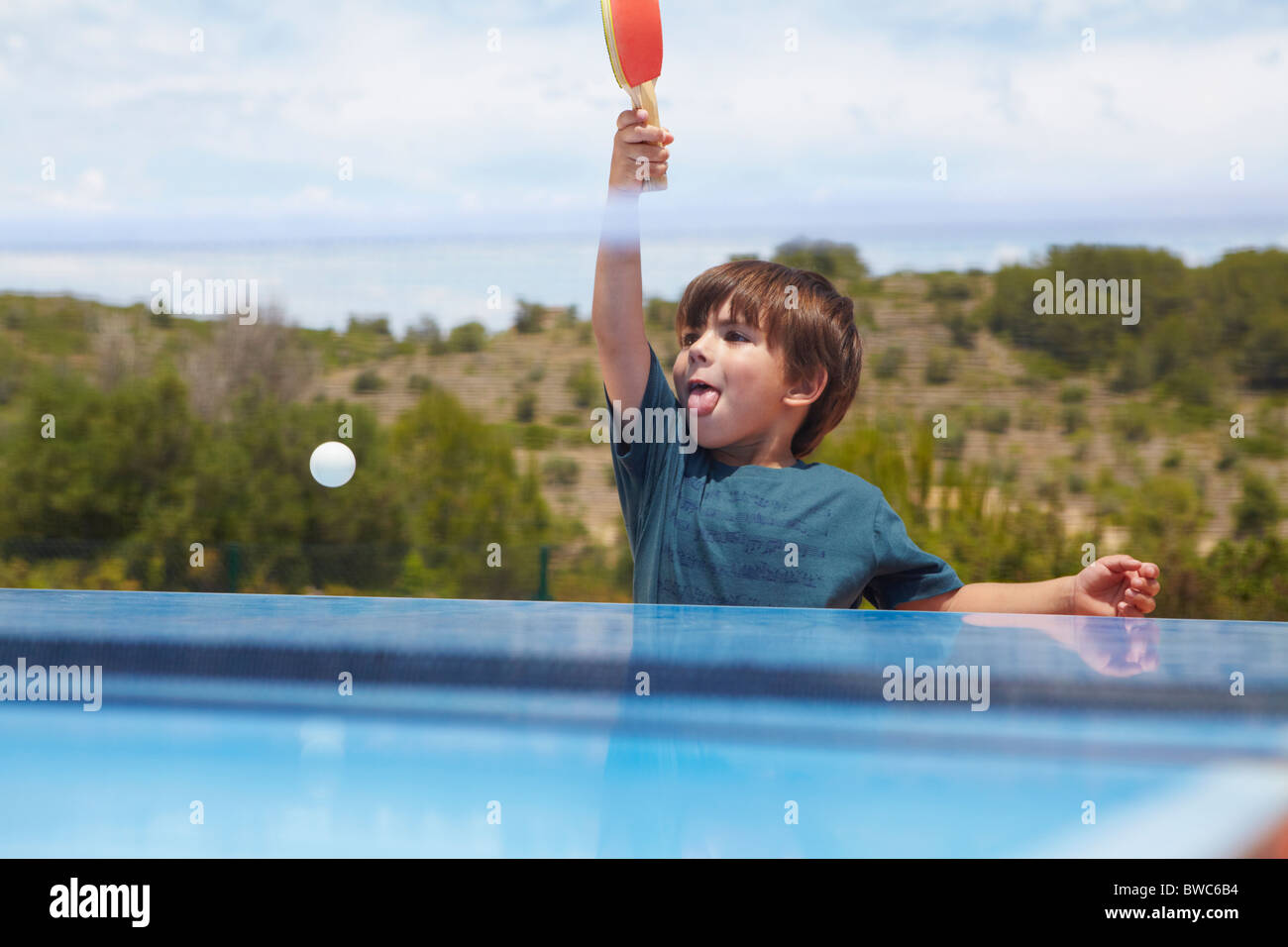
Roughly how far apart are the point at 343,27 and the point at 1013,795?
9194 millimetres

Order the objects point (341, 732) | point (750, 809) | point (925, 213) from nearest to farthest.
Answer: point (750, 809) → point (341, 732) → point (925, 213)

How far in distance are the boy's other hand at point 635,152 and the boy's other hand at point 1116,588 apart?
113 centimetres

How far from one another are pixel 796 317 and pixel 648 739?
1.24 m

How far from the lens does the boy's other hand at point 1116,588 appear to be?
217 centimetres

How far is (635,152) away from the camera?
193 cm

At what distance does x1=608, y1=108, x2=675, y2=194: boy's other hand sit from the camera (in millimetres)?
1932

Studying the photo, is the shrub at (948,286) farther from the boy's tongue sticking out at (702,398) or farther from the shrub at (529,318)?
the boy's tongue sticking out at (702,398)

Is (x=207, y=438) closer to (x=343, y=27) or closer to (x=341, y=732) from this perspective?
(x=343, y=27)

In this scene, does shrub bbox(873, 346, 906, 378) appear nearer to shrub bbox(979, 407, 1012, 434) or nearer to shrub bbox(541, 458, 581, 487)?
shrub bbox(979, 407, 1012, 434)

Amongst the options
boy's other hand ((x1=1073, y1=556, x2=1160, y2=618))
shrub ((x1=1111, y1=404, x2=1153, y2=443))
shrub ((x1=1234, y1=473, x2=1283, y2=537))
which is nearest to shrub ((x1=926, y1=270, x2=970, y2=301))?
shrub ((x1=1111, y1=404, x2=1153, y2=443))

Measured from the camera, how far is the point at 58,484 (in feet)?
25.4

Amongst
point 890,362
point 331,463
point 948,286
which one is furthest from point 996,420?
point 331,463

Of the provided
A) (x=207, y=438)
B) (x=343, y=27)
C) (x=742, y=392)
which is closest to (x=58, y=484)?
(x=207, y=438)
